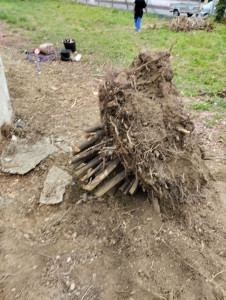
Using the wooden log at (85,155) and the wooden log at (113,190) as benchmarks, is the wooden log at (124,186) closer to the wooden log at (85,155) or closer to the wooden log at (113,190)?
the wooden log at (113,190)

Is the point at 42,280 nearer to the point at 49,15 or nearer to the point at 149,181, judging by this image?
the point at 149,181

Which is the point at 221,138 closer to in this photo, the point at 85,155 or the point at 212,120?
the point at 212,120

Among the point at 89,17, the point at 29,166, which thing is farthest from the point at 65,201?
the point at 89,17

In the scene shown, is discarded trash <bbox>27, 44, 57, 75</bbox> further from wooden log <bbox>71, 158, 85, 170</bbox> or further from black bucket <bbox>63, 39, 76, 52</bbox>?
wooden log <bbox>71, 158, 85, 170</bbox>

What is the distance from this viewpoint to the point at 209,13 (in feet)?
46.0

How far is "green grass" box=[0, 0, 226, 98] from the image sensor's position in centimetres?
683

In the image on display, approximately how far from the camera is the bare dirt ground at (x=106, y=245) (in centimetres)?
242

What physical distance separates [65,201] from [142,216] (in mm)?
993

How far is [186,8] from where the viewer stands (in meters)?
14.0

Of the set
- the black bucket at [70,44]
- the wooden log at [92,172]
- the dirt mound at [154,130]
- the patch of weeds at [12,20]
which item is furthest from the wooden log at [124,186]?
the patch of weeds at [12,20]

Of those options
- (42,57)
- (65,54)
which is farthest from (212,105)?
(42,57)

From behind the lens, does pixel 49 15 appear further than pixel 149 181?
Yes

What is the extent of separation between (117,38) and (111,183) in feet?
26.6

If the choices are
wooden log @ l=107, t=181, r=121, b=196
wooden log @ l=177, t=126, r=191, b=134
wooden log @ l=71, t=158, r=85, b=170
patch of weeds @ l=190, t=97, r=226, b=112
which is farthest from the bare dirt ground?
patch of weeds @ l=190, t=97, r=226, b=112
